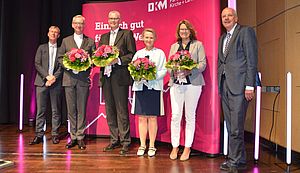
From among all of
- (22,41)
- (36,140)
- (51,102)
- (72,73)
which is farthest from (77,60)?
(22,41)

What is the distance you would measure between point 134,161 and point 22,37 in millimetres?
4447

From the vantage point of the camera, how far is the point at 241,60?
3.31 metres

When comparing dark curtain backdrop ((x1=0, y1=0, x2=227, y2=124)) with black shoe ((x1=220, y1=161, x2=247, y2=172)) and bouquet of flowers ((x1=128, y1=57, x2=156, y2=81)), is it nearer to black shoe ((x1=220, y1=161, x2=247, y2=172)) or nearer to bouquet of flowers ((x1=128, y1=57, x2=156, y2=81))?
bouquet of flowers ((x1=128, y1=57, x2=156, y2=81))

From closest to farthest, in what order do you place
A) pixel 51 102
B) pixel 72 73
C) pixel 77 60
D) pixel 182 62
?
pixel 182 62
pixel 77 60
pixel 72 73
pixel 51 102

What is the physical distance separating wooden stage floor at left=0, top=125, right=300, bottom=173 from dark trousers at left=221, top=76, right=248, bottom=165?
0.24 meters

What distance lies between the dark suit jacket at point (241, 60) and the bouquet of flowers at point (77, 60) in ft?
5.84

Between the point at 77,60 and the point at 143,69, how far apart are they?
935mm

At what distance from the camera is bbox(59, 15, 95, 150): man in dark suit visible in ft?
14.5

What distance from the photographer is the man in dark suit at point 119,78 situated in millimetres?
4199

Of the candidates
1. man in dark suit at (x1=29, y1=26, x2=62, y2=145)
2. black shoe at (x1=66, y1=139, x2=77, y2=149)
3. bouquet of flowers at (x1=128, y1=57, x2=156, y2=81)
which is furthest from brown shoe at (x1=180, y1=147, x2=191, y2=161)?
man in dark suit at (x1=29, y1=26, x2=62, y2=145)

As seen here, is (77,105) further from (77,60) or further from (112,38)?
(112,38)

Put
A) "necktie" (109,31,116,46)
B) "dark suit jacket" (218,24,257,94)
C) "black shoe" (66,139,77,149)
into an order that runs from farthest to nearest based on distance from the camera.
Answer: "black shoe" (66,139,77,149)
"necktie" (109,31,116,46)
"dark suit jacket" (218,24,257,94)

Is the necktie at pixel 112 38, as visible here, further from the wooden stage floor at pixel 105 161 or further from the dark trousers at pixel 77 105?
the wooden stage floor at pixel 105 161

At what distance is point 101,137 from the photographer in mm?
5453
